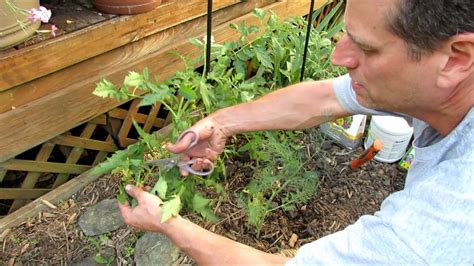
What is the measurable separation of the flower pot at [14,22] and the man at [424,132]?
100cm

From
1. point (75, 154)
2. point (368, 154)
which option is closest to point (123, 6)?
point (75, 154)

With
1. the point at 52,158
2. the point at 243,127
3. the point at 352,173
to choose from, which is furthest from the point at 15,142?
the point at 352,173

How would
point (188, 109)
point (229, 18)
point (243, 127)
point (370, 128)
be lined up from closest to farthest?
point (243, 127)
point (188, 109)
point (370, 128)
point (229, 18)

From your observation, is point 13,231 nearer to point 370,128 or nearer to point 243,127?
point 243,127

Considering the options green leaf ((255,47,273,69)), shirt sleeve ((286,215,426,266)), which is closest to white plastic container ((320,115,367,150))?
green leaf ((255,47,273,69))

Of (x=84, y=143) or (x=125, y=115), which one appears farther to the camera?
(x=125, y=115)

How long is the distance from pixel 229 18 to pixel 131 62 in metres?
0.75

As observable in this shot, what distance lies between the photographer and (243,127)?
197cm

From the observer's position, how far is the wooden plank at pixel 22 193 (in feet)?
7.80

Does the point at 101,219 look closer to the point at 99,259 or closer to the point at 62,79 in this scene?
the point at 99,259

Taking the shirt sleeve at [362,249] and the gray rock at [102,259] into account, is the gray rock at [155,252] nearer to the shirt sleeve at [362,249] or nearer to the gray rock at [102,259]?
the gray rock at [102,259]

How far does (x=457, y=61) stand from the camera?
1.20 m

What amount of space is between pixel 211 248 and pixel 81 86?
1.16 meters

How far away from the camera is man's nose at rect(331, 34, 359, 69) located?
135cm
